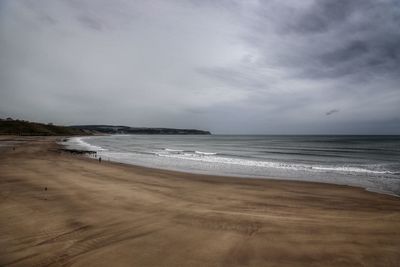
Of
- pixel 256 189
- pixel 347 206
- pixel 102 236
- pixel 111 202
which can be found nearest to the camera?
pixel 102 236

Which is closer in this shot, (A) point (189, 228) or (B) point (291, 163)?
(A) point (189, 228)

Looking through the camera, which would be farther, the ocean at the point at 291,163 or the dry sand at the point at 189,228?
the ocean at the point at 291,163

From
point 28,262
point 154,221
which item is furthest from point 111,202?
point 28,262

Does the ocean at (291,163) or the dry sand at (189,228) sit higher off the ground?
the dry sand at (189,228)

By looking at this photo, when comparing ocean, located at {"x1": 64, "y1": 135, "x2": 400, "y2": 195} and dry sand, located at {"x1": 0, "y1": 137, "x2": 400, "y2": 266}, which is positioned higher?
dry sand, located at {"x1": 0, "y1": 137, "x2": 400, "y2": 266}

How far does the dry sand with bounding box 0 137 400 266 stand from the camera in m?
5.82

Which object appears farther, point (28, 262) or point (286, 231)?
point (286, 231)

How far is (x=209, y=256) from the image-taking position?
591 centimetres

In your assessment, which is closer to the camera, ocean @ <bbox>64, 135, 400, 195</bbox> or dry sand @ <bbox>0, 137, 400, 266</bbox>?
dry sand @ <bbox>0, 137, 400, 266</bbox>

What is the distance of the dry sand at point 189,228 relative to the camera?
19.1 ft

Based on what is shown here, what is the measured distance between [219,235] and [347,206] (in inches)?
267

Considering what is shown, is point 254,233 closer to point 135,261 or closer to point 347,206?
point 135,261

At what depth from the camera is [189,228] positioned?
7613mm

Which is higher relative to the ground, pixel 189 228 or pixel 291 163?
pixel 189 228
